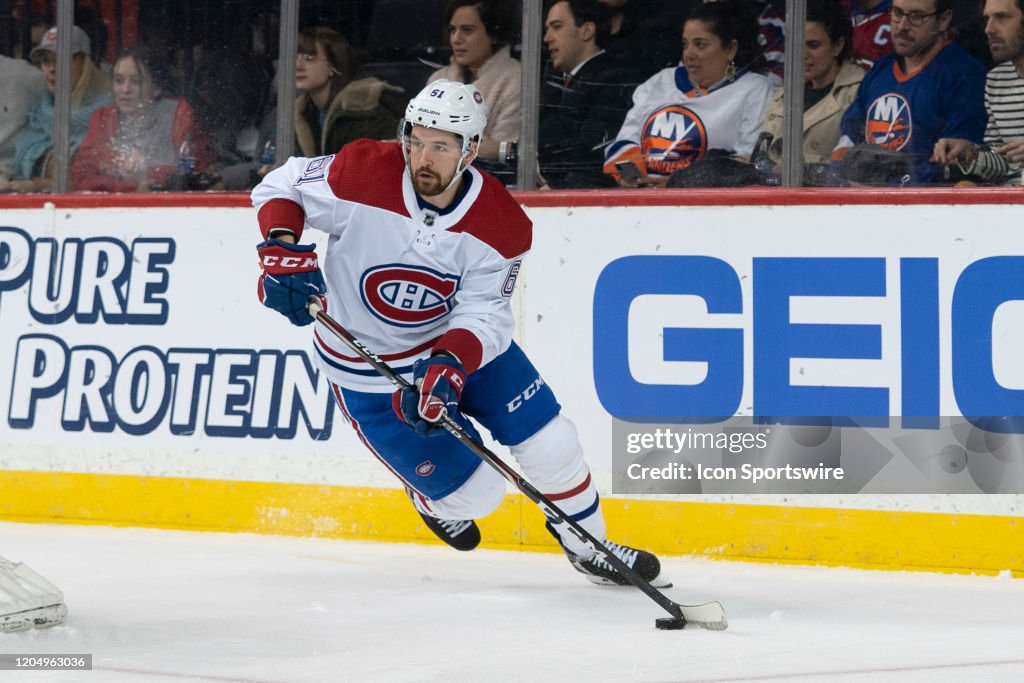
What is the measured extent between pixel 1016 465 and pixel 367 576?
1.80 m

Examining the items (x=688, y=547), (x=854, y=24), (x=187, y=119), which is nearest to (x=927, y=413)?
(x=688, y=547)

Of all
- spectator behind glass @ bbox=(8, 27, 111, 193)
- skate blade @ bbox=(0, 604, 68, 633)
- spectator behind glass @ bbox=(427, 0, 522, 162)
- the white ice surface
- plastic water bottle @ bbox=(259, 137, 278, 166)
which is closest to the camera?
the white ice surface

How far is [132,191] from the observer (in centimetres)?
511

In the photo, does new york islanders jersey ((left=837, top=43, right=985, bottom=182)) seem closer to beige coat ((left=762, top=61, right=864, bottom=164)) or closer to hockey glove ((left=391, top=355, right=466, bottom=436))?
beige coat ((left=762, top=61, right=864, bottom=164))

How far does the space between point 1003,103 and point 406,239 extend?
1790 millimetres

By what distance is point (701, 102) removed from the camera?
4.45m

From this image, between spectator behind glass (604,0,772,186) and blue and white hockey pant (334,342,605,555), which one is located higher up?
spectator behind glass (604,0,772,186)

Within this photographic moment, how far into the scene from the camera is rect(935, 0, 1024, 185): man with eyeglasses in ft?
13.4

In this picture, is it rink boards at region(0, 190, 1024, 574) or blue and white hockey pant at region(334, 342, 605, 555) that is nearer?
blue and white hockey pant at region(334, 342, 605, 555)

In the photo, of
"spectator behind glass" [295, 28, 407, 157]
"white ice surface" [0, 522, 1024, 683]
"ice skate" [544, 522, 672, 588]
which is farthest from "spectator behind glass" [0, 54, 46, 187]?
"ice skate" [544, 522, 672, 588]

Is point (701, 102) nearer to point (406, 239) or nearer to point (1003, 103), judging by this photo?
point (1003, 103)

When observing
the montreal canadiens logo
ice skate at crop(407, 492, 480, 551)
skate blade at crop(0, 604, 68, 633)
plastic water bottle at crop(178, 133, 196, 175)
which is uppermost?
plastic water bottle at crop(178, 133, 196, 175)

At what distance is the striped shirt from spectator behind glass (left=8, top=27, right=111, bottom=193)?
2962 millimetres

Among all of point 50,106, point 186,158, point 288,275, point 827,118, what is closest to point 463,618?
point 288,275
